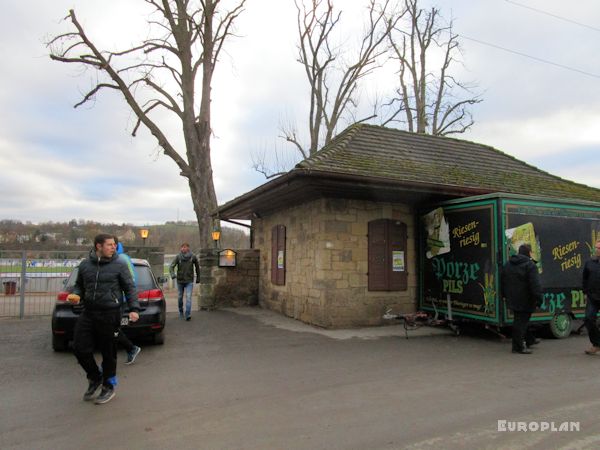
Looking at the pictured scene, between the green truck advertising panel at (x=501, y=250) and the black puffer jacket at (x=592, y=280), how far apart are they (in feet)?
3.97

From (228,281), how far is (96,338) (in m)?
8.33

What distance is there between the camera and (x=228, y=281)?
42.4 feet

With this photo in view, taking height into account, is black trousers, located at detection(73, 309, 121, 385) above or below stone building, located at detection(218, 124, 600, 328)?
below

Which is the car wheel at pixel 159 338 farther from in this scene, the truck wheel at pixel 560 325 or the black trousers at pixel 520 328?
the truck wheel at pixel 560 325

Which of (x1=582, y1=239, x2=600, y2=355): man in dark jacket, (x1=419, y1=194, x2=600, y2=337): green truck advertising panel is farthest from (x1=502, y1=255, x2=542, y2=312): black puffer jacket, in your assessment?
(x1=582, y1=239, x2=600, y2=355): man in dark jacket

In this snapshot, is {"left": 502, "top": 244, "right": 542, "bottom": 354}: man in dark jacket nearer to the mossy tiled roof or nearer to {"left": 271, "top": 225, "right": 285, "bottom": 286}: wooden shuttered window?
the mossy tiled roof

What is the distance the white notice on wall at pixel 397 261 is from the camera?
32.6ft

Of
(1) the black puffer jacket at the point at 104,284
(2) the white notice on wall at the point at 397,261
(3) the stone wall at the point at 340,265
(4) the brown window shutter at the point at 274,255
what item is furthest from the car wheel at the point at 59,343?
(2) the white notice on wall at the point at 397,261

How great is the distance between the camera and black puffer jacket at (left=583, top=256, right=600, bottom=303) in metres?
6.98

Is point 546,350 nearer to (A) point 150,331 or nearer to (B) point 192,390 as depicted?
(B) point 192,390

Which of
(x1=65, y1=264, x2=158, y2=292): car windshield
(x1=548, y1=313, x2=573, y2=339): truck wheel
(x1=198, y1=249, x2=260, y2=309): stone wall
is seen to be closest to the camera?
(x1=65, y1=264, x2=158, y2=292): car windshield

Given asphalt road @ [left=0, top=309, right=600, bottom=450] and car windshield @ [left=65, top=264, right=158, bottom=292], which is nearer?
asphalt road @ [left=0, top=309, right=600, bottom=450]

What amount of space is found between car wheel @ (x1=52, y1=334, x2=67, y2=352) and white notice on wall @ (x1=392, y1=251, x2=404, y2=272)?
6.41 m

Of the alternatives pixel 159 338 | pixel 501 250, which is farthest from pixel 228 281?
pixel 501 250
